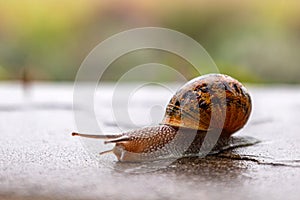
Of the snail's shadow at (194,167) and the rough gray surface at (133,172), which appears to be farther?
the snail's shadow at (194,167)

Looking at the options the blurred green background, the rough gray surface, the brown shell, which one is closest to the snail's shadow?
the rough gray surface

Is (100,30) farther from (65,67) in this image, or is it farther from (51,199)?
(51,199)

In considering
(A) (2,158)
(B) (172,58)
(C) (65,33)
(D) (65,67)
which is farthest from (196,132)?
(C) (65,33)

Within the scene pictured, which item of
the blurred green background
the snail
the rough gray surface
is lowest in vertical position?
the rough gray surface

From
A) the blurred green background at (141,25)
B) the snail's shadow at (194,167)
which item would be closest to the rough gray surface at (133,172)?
the snail's shadow at (194,167)

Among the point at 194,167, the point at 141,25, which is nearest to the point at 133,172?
the point at 194,167

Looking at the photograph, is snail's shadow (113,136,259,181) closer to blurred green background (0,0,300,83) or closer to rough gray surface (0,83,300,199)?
rough gray surface (0,83,300,199)

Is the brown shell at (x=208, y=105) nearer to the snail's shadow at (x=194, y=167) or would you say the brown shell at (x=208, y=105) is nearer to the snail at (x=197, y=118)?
the snail at (x=197, y=118)
